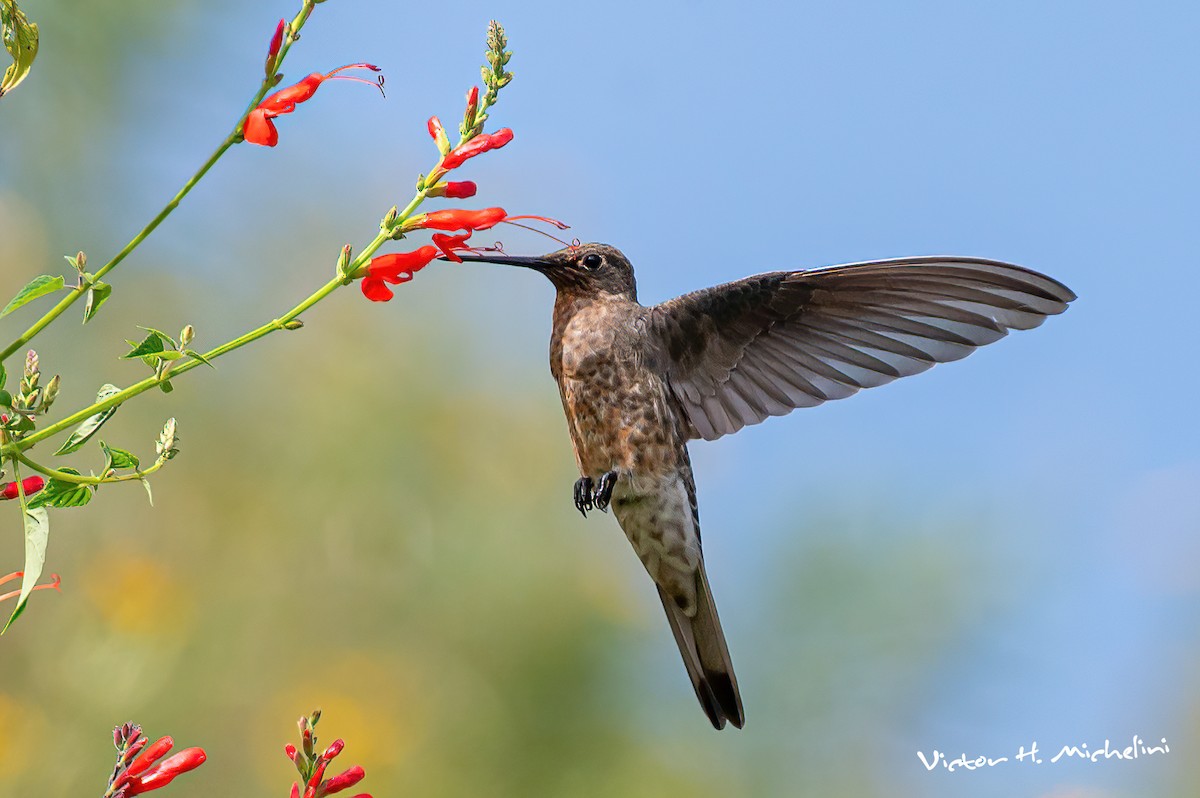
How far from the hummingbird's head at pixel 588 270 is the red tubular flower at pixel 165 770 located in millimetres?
1447

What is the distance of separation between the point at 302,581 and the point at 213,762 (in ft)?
3.23

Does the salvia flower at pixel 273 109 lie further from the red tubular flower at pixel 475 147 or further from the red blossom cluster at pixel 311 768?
the red blossom cluster at pixel 311 768

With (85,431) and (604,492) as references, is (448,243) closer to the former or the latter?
(85,431)

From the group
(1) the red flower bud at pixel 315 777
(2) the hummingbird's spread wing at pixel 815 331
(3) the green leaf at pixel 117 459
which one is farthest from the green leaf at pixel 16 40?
(2) the hummingbird's spread wing at pixel 815 331

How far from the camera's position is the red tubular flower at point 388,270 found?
1930 millimetres

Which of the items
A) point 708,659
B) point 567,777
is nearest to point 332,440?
point 567,777

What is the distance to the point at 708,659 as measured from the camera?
10.7 feet

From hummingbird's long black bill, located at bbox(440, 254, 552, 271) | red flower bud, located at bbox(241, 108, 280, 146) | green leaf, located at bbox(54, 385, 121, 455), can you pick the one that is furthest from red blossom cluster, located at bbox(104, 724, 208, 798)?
hummingbird's long black bill, located at bbox(440, 254, 552, 271)

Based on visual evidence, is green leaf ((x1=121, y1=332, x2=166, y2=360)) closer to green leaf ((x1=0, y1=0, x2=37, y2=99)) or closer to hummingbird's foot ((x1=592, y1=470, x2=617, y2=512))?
green leaf ((x1=0, y1=0, x2=37, y2=99))

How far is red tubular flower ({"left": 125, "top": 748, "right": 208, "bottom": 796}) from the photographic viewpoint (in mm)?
1766

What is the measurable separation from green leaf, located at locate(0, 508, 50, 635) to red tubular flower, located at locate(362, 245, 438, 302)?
576mm

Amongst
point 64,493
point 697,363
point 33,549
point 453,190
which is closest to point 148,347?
point 64,493

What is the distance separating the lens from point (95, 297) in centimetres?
161

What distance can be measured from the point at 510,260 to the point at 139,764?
1.22 m
